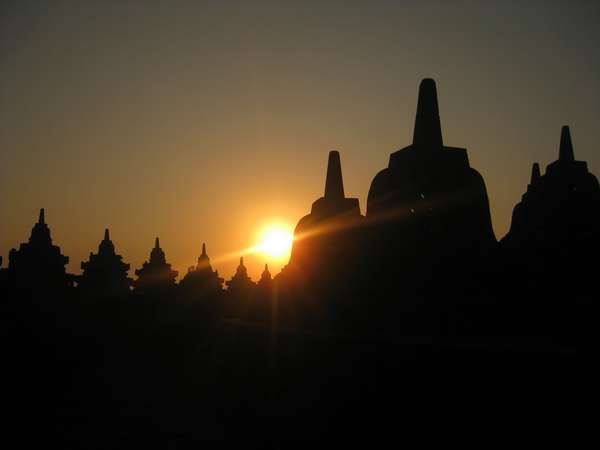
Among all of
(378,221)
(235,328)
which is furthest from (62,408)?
(378,221)

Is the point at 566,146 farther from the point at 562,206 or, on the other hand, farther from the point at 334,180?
the point at 334,180

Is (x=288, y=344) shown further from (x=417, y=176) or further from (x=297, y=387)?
(x=417, y=176)

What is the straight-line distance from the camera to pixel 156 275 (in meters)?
32.3

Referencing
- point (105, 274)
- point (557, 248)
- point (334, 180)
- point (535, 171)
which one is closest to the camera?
point (557, 248)

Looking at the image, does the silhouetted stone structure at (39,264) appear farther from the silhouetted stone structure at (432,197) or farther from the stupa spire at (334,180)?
the silhouetted stone structure at (432,197)

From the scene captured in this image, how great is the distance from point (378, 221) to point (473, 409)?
28.8ft

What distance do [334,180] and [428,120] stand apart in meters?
6.07

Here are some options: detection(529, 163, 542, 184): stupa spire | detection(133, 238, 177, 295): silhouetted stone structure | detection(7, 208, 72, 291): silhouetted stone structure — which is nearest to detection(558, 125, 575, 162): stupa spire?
detection(529, 163, 542, 184): stupa spire

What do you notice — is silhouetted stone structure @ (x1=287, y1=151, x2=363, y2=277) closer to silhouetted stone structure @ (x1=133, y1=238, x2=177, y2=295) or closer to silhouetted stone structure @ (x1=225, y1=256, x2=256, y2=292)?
silhouetted stone structure @ (x1=133, y1=238, x2=177, y2=295)

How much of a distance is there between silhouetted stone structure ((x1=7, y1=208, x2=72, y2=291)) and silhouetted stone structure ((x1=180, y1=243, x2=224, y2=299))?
9.17 metres

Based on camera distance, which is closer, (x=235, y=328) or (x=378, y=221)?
(x=235, y=328)

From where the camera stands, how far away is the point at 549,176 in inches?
659

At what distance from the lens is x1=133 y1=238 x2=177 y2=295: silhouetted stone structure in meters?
31.7

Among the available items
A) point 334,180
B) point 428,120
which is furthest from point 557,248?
point 334,180
